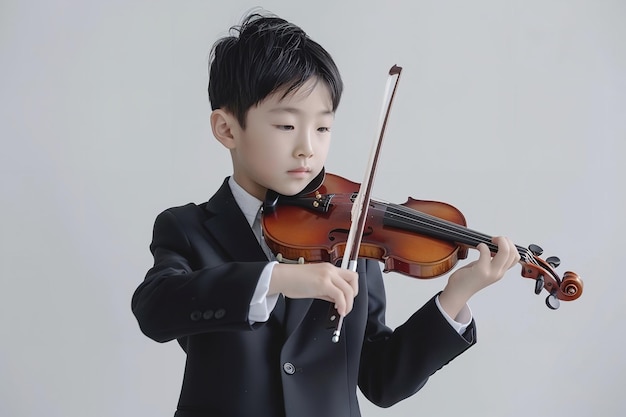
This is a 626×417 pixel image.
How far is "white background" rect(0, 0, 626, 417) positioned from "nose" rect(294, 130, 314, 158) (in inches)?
31.7

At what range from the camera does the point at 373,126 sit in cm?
200

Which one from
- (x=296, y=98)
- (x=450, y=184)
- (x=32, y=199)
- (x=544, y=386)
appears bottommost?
(x=544, y=386)

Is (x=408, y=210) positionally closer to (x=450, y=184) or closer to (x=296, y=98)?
(x=296, y=98)

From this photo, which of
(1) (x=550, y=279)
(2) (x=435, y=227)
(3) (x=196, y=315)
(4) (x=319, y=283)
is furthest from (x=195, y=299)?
(1) (x=550, y=279)

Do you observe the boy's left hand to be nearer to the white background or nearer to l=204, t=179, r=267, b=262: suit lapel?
l=204, t=179, r=267, b=262: suit lapel

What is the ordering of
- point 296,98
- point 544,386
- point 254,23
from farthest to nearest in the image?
1. point 544,386
2. point 254,23
3. point 296,98

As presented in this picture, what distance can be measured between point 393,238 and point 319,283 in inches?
10.0

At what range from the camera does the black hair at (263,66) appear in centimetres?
120

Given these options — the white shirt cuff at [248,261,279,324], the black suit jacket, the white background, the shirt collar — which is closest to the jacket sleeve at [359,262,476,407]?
the black suit jacket

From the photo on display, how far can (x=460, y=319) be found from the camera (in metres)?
1.26

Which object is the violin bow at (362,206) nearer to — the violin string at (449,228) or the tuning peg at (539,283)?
the violin string at (449,228)

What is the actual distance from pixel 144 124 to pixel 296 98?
846 mm

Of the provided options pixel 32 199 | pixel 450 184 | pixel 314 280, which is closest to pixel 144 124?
pixel 32 199

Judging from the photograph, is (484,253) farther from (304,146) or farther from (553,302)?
(304,146)
